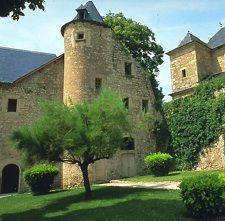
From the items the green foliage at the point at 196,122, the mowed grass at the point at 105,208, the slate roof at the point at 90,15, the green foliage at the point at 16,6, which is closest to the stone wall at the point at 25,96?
the slate roof at the point at 90,15

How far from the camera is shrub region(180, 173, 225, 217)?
29.6ft

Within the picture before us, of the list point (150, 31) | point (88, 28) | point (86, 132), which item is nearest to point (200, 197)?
point (86, 132)

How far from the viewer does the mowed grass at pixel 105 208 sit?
32.2 ft

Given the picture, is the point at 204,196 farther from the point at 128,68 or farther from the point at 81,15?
the point at 81,15

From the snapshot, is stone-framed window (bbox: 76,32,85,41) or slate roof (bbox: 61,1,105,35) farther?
slate roof (bbox: 61,1,105,35)

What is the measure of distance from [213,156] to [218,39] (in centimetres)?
1291

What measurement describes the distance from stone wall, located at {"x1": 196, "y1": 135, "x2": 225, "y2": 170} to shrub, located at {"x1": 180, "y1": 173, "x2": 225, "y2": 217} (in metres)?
11.4

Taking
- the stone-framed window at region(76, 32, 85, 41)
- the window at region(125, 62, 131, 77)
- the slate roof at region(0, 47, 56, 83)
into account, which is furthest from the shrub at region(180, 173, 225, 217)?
the slate roof at region(0, 47, 56, 83)

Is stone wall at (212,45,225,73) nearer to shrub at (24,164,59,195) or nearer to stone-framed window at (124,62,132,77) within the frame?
stone-framed window at (124,62,132,77)

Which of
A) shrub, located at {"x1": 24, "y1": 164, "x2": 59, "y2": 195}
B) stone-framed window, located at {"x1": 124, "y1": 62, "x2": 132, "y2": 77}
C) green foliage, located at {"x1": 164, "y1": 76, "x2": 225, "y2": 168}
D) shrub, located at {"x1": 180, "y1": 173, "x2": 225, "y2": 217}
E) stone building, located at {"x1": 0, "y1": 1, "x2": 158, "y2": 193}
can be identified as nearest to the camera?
shrub, located at {"x1": 180, "y1": 173, "x2": 225, "y2": 217}

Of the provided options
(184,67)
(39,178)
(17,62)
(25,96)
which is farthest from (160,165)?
(17,62)

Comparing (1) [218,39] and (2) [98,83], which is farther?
(1) [218,39]

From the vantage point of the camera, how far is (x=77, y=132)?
13656mm

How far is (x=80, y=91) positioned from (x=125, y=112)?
8.07m
